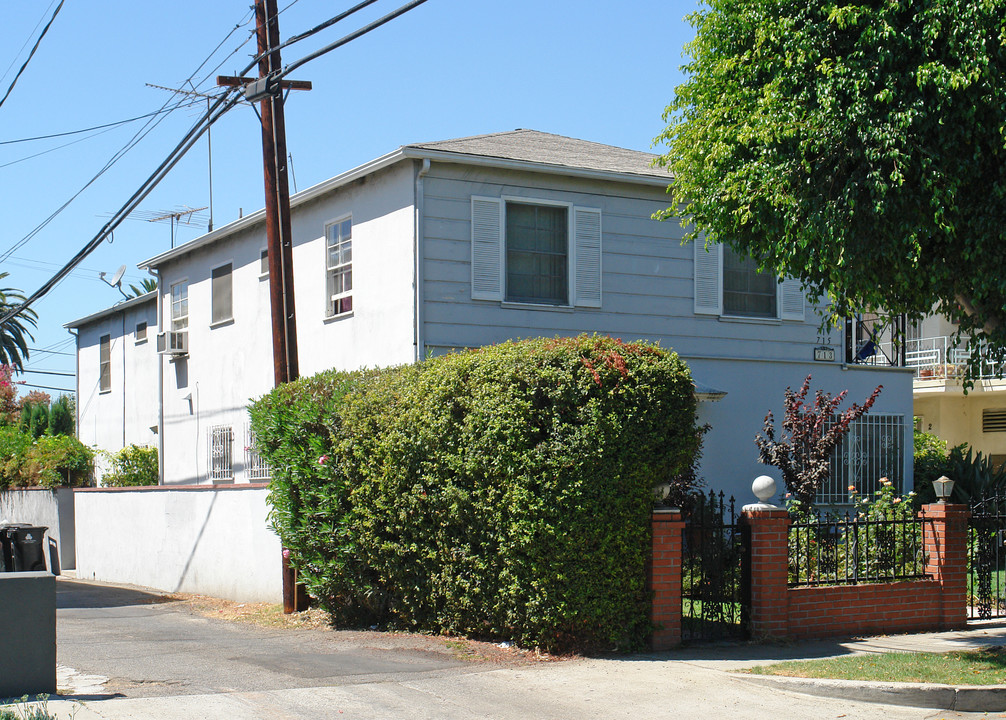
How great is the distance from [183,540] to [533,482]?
32.9ft

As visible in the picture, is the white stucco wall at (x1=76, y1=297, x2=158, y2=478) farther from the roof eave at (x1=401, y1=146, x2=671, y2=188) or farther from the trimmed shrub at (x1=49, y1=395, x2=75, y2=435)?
the roof eave at (x1=401, y1=146, x2=671, y2=188)

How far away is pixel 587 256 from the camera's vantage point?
54.3ft

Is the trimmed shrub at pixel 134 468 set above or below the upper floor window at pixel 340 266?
below

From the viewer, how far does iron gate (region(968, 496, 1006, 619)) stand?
41.2 feet

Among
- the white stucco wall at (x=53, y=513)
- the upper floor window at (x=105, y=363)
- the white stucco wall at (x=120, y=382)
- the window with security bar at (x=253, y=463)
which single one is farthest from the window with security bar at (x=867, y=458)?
the upper floor window at (x=105, y=363)

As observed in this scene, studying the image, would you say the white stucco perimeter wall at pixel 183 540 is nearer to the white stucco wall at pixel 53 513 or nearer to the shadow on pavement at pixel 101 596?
the shadow on pavement at pixel 101 596

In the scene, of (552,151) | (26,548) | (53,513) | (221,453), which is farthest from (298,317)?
(53,513)

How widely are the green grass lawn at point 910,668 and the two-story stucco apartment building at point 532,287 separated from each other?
7223 millimetres

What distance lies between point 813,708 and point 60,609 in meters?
11.7

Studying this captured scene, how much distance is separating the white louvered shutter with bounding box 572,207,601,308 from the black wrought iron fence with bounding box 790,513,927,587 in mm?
5596

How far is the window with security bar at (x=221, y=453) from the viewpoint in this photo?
2045 centimetres

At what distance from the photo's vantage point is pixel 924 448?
2181cm

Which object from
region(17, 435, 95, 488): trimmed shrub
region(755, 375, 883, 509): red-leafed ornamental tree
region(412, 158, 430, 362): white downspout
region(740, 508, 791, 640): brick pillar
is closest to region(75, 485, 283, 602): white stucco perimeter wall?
region(17, 435, 95, 488): trimmed shrub

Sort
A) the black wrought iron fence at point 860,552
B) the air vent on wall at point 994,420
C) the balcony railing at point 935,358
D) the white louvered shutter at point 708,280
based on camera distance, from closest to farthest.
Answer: the black wrought iron fence at point 860,552, the white louvered shutter at point 708,280, the balcony railing at point 935,358, the air vent on wall at point 994,420
